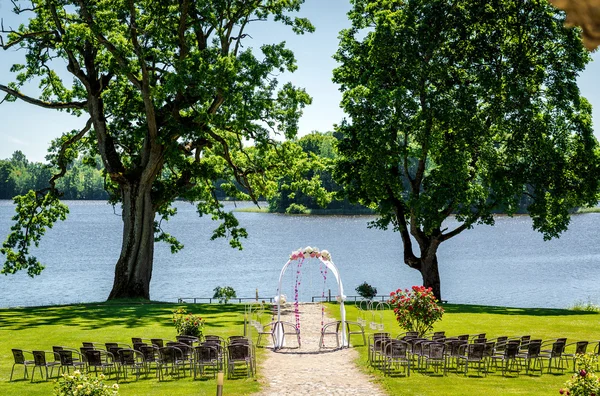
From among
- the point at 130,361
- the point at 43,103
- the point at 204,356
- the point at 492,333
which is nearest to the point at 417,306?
the point at 492,333

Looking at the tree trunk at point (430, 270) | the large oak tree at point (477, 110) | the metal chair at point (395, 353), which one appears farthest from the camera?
the tree trunk at point (430, 270)

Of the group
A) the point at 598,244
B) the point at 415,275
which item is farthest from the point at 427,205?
the point at 598,244

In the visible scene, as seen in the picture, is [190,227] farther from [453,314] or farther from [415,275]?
[453,314]

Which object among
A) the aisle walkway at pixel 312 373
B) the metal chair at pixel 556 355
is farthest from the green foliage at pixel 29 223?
the metal chair at pixel 556 355

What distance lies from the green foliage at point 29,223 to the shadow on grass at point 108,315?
3937 mm

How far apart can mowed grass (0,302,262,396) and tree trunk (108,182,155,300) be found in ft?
7.52

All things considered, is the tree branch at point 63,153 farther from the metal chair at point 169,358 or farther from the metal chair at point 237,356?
the metal chair at point 237,356

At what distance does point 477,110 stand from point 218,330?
1945 centimetres

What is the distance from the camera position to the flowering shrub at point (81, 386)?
10.1 m

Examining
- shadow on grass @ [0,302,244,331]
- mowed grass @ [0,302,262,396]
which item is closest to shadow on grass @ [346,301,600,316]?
shadow on grass @ [0,302,244,331]

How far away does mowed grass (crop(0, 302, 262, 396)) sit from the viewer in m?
17.9

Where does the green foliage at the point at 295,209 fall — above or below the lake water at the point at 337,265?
above

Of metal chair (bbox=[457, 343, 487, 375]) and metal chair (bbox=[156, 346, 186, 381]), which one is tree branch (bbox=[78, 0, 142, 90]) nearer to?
metal chair (bbox=[156, 346, 186, 381])

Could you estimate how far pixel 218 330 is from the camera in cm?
2700
